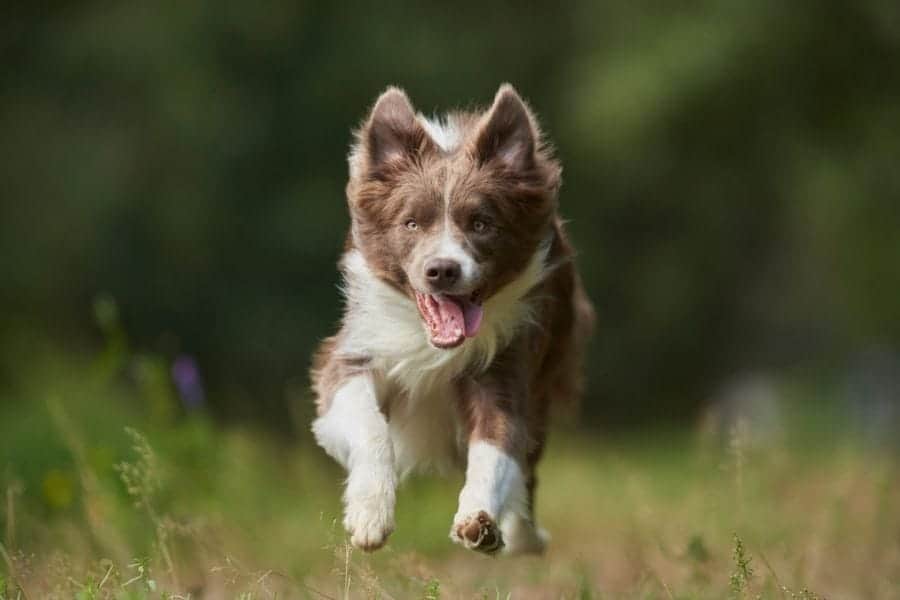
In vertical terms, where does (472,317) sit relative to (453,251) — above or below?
below

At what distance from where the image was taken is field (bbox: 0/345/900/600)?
21.9ft

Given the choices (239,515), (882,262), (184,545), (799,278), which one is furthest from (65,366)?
(799,278)

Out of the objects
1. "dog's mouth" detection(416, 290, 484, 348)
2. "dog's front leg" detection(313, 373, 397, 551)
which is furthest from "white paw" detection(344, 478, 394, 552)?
"dog's mouth" detection(416, 290, 484, 348)

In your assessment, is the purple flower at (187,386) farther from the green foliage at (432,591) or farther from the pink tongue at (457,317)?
the green foliage at (432,591)

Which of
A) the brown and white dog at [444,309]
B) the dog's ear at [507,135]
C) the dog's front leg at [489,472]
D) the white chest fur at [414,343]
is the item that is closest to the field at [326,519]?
the dog's front leg at [489,472]

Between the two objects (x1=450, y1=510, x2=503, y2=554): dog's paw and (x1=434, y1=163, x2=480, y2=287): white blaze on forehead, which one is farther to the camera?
(x1=434, y1=163, x2=480, y2=287): white blaze on forehead

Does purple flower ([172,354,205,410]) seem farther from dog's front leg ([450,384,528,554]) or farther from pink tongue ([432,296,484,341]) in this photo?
pink tongue ([432,296,484,341])

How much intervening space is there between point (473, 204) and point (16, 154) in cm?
1305

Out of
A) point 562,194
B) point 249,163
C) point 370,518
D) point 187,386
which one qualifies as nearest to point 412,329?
point 370,518

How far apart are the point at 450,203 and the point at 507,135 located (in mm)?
433

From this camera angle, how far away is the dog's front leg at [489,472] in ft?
19.7

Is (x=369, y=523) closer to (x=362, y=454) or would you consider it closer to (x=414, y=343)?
(x=362, y=454)

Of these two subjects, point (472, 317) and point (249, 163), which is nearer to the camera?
point (472, 317)

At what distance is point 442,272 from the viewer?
20.6 feet
